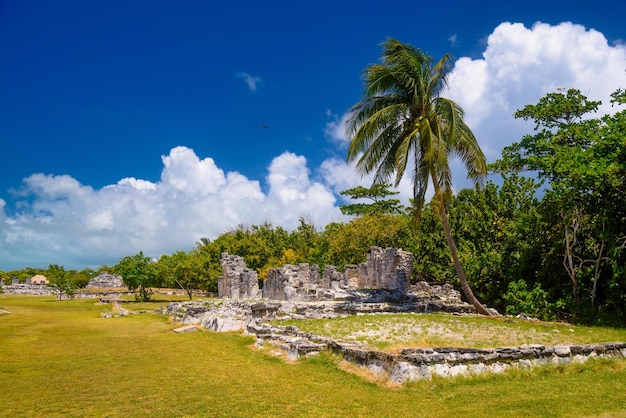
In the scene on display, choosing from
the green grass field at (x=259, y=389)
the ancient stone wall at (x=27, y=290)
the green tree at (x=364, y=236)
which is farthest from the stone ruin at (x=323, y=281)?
the ancient stone wall at (x=27, y=290)

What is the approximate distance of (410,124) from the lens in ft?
51.0

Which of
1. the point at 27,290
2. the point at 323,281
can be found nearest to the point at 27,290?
the point at 27,290

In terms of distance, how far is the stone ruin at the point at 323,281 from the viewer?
71.2 feet

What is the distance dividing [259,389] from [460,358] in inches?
145

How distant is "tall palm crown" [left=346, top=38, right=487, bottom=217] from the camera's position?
1456 centimetres

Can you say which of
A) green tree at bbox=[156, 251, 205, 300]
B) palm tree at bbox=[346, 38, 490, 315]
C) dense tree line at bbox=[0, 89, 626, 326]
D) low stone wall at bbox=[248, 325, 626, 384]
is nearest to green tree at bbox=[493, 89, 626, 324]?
dense tree line at bbox=[0, 89, 626, 326]

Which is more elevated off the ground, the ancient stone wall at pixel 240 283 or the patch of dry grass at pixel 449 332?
the ancient stone wall at pixel 240 283

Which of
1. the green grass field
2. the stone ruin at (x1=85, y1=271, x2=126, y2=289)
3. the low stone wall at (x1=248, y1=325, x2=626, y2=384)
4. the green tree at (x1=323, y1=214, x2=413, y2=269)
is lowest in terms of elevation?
the green grass field

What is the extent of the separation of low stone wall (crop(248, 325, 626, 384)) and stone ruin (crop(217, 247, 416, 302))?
11422 mm

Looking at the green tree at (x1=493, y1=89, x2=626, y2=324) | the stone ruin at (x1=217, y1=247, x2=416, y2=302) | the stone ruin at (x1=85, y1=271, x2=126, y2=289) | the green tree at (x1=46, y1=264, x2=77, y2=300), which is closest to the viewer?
the green tree at (x1=493, y1=89, x2=626, y2=324)

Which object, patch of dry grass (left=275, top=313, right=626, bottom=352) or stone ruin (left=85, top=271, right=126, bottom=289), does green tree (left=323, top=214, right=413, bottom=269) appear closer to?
patch of dry grass (left=275, top=313, right=626, bottom=352)

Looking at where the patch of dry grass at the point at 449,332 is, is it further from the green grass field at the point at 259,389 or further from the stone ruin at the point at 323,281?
the stone ruin at the point at 323,281

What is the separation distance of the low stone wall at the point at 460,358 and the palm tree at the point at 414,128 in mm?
6203

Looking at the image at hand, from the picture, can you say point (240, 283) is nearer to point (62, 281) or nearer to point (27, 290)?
point (62, 281)
